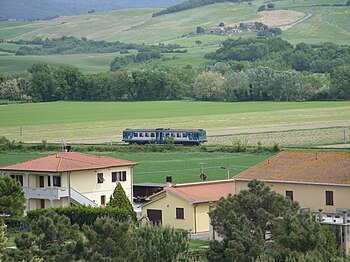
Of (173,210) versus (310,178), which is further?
(173,210)

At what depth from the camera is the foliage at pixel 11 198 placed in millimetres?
50188

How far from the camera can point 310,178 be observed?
46969 mm

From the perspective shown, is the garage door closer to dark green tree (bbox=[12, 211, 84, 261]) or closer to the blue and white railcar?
dark green tree (bbox=[12, 211, 84, 261])

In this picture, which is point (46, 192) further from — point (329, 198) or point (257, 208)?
point (257, 208)

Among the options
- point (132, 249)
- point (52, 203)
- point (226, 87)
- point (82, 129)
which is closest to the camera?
point (132, 249)

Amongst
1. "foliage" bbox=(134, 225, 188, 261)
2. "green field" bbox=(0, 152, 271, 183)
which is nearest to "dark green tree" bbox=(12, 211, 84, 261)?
"foliage" bbox=(134, 225, 188, 261)

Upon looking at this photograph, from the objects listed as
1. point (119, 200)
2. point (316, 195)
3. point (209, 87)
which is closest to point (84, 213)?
point (119, 200)

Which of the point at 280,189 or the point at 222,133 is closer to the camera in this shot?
the point at 280,189

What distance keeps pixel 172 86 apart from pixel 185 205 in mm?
105768

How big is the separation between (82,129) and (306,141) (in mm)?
Result: 29370

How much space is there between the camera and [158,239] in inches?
1475

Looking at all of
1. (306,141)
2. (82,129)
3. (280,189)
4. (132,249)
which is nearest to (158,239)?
(132,249)

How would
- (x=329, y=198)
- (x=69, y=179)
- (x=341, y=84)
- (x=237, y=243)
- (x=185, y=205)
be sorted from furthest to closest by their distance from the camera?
1. (x=341, y=84)
2. (x=69, y=179)
3. (x=185, y=205)
4. (x=329, y=198)
5. (x=237, y=243)

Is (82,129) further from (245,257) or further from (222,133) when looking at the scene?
(245,257)
